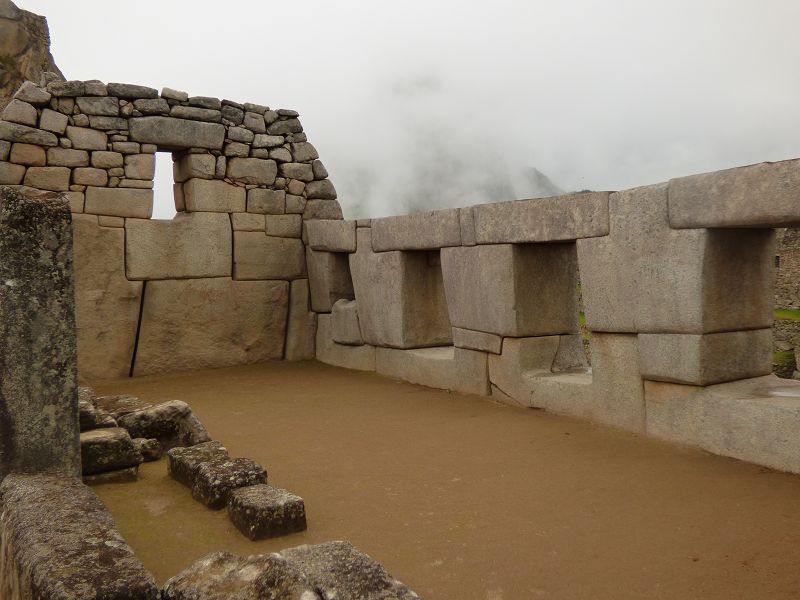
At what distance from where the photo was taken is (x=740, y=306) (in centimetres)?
450

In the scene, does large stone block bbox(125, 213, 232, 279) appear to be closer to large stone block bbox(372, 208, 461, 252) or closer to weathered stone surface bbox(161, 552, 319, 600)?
large stone block bbox(372, 208, 461, 252)

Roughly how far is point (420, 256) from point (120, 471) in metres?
→ 3.92

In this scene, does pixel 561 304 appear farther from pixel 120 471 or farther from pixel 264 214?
pixel 264 214

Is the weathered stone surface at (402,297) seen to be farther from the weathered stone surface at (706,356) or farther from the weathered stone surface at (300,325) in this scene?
the weathered stone surface at (706,356)

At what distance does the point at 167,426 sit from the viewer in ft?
15.9

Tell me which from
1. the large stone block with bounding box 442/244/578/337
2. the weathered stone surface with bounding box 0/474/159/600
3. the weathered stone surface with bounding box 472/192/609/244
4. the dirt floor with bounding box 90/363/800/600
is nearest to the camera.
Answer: the weathered stone surface with bounding box 0/474/159/600

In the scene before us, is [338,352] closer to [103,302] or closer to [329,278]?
[329,278]

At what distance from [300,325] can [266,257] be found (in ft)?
3.21

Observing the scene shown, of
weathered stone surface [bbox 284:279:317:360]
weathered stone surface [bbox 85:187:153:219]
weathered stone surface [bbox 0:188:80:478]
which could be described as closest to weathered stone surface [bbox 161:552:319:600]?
weathered stone surface [bbox 0:188:80:478]

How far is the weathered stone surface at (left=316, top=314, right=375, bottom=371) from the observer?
26.2ft

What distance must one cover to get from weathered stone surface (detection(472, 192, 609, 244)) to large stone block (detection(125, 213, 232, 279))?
11.7ft

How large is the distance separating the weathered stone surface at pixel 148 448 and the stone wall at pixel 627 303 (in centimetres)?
287

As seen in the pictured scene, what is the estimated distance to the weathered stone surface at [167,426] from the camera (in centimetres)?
477

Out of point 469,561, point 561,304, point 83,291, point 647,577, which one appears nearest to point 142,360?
point 83,291
